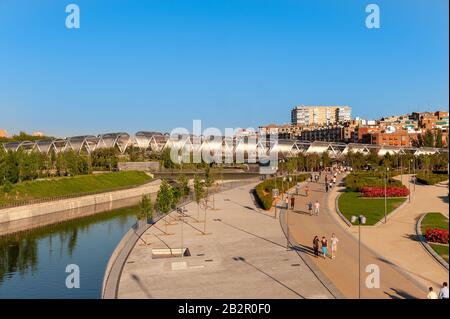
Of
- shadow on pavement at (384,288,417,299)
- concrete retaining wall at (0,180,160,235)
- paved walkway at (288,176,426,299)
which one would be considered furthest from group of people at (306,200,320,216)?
concrete retaining wall at (0,180,160,235)

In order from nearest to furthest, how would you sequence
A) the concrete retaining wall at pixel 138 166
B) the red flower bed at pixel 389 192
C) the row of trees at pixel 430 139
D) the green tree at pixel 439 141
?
the red flower bed at pixel 389 192 < the concrete retaining wall at pixel 138 166 < the row of trees at pixel 430 139 < the green tree at pixel 439 141

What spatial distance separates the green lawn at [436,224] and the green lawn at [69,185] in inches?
1233

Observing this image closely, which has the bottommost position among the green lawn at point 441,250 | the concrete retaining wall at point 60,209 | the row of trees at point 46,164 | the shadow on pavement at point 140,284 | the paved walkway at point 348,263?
the concrete retaining wall at point 60,209

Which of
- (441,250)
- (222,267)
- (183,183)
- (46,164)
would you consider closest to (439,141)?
(46,164)

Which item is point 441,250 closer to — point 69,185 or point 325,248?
point 325,248

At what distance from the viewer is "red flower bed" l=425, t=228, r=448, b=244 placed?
18.8m

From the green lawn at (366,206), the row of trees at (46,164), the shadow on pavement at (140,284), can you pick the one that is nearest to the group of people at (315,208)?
the green lawn at (366,206)

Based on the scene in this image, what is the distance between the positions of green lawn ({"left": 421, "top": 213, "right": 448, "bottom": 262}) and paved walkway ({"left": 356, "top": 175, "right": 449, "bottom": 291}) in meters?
0.44

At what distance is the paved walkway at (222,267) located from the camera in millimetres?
14109

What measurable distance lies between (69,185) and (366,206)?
1356 inches

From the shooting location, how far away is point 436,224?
2242 centimetres

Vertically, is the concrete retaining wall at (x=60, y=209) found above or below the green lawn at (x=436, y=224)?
below

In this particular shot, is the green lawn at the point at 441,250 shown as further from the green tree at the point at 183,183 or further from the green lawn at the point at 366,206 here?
the green tree at the point at 183,183
